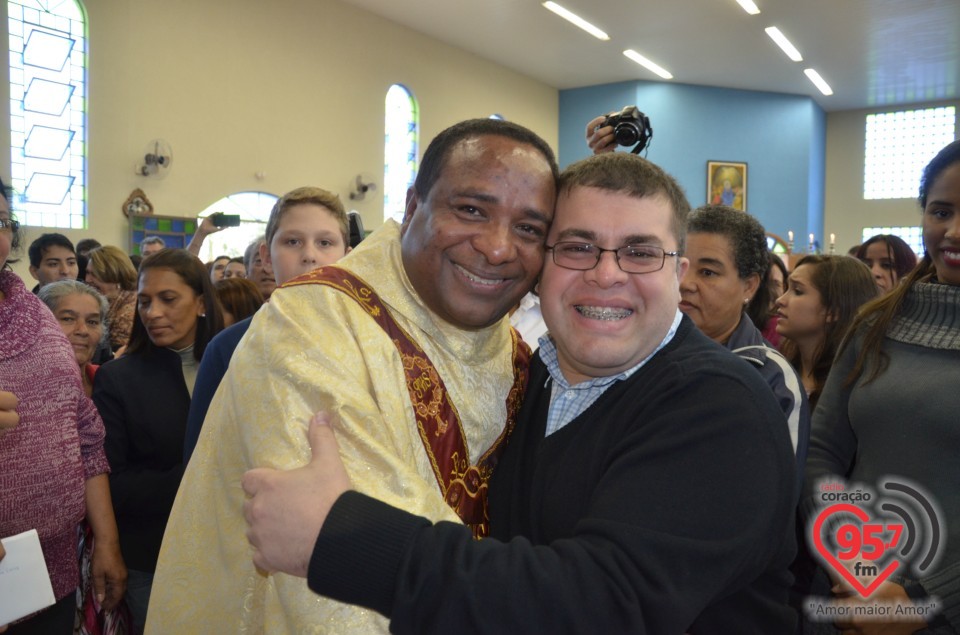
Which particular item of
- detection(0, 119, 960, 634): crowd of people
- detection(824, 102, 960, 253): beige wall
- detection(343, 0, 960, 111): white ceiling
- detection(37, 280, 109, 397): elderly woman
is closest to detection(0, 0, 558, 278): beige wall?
detection(343, 0, 960, 111): white ceiling

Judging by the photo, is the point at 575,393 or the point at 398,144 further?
the point at 398,144

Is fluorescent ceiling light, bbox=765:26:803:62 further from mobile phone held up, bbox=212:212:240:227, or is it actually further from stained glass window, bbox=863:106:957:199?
mobile phone held up, bbox=212:212:240:227

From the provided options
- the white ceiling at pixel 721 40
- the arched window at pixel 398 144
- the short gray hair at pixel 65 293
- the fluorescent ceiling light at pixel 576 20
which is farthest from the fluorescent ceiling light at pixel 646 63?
the short gray hair at pixel 65 293

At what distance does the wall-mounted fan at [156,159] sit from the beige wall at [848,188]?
1642 centimetres

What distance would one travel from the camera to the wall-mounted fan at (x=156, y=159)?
421 inches

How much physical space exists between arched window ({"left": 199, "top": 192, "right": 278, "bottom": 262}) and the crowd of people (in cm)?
931

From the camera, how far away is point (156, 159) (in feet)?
35.3

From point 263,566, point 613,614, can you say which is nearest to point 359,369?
point 263,566

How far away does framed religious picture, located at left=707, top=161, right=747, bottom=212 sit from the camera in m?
18.4

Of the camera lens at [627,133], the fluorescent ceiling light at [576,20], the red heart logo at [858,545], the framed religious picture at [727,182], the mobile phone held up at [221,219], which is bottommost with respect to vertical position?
the red heart logo at [858,545]

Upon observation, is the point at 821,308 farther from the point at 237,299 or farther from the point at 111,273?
the point at 111,273

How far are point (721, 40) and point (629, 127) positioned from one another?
14098 millimetres

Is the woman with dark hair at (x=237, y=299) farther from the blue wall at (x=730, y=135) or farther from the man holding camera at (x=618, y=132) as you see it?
the blue wall at (x=730, y=135)

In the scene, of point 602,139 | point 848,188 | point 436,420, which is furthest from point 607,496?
point 848,188
